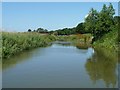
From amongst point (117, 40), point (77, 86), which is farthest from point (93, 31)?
point (77, 86)

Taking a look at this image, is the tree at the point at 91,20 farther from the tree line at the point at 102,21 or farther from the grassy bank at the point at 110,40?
the grassy bank at the point at 110,40

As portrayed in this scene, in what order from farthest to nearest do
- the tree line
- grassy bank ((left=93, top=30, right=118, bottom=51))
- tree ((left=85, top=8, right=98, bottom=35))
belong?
tree ((left=85, top=8, right=98, bottom=35)) < the tree line < grassy bank ((left=93, top=30, right=118, bottom=51))

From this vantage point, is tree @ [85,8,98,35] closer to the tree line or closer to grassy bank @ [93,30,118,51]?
the tree line

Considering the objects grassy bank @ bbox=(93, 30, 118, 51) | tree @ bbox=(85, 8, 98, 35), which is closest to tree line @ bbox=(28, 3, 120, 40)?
tree @ bbox=(85, 8, 98, 35)

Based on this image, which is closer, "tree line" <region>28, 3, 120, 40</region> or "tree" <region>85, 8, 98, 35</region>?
"tree line" <region>28, 3, 120, 40</region>

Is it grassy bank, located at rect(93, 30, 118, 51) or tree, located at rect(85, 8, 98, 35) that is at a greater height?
tree, located at rect(85, 8, 98, 35)

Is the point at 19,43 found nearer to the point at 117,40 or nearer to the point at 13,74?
the point at 117,40

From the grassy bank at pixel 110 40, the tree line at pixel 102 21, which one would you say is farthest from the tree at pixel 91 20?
the grassy bank at pixel 110 40

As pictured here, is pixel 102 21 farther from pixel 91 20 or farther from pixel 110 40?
pixel 110 40

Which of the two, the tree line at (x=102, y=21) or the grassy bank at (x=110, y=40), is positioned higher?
the tree line at (x=102, y=21)

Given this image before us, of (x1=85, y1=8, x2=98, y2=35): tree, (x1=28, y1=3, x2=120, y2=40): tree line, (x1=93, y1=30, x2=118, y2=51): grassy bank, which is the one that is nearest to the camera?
(x1=93, y1=30, x2=118, y2=51): grassy bank

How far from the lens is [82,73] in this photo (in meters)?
10.9

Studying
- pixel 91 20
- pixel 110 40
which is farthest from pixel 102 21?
pixel 110 40

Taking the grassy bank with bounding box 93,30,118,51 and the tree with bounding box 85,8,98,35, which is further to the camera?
the tree with bounding box 85,8,98,35
